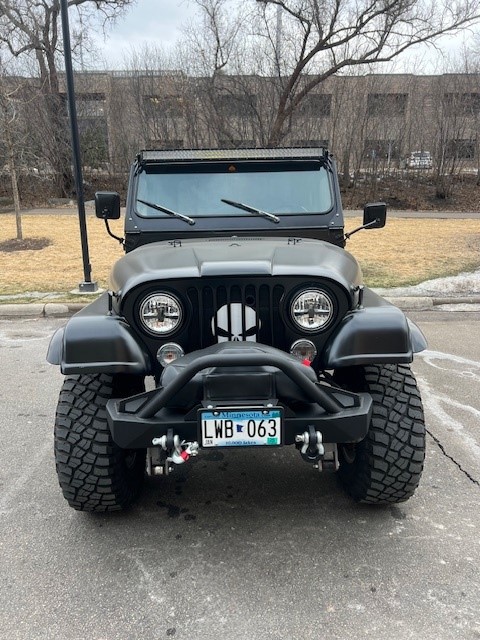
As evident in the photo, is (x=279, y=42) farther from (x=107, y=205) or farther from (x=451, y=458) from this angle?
(x=451, y=458)

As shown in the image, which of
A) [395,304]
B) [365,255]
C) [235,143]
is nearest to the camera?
[395,304]

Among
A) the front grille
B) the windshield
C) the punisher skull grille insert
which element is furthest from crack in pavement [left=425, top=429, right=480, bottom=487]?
the windshield

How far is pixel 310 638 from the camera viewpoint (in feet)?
6.50

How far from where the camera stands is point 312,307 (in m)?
2.47

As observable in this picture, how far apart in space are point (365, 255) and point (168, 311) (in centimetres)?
864

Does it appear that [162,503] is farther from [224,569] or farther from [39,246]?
[39,246]

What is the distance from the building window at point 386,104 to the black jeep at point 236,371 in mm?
19190

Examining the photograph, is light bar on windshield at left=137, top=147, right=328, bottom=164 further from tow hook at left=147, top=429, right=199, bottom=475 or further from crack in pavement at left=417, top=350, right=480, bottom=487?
tow hook at left=147, top=429, right=199, bottom=475

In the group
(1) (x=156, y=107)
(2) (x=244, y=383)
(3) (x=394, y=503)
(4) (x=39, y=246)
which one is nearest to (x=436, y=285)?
(3) (x=394, y=503)

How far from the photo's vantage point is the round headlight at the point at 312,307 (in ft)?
8.09

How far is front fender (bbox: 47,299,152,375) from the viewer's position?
2346mm

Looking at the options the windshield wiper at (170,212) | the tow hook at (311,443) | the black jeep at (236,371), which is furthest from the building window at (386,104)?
the tow hook at (311,443)

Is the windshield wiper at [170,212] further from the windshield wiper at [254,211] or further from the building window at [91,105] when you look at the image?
the building window at [91,105]

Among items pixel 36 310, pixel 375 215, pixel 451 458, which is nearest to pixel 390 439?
pixel 451 458
